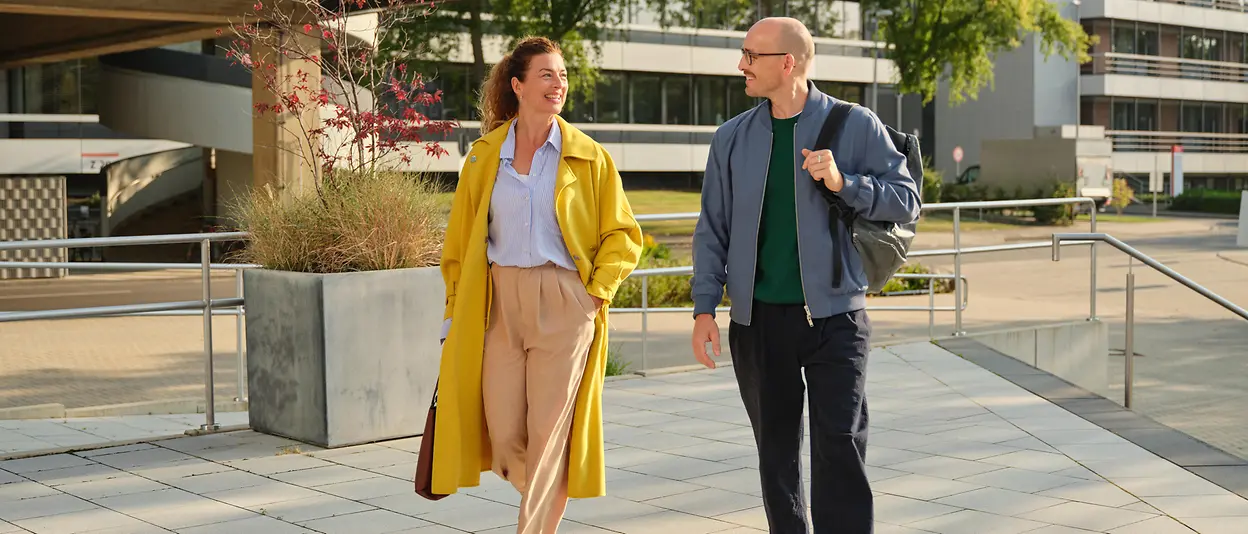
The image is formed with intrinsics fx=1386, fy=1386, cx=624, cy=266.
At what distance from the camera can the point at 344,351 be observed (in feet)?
22.2

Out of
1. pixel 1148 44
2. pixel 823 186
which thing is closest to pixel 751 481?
pixel 823 186

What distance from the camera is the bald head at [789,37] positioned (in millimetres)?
4094

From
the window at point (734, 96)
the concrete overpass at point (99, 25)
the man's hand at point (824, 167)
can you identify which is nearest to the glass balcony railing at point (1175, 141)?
the window at point (734, 96)

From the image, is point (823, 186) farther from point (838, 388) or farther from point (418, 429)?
point (418, 429)

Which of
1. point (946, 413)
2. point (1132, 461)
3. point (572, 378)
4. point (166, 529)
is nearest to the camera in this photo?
point (572, 378)

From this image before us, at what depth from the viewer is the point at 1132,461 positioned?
256 inches

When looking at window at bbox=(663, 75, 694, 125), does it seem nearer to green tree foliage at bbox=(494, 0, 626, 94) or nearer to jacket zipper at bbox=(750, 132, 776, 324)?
green tree foliage at bbox=(494, 0, 626, 94)

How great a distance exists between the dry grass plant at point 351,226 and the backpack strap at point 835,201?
10.6ft

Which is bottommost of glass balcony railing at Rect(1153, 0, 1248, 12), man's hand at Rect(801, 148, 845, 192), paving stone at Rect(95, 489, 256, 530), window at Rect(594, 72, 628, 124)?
paving stone at Rect(95, 489, 256, 530)

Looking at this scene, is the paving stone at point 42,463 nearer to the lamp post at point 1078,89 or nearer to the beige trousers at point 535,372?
the beige trousers at point 535,372

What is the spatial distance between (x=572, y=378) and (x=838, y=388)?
36.7 inches

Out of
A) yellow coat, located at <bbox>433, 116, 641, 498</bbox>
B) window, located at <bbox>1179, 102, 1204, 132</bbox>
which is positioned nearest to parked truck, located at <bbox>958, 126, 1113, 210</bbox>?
window, located at <bbox>1179, 102, 1204, 132</bbox>

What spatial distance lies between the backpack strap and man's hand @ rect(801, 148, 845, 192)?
0.17m

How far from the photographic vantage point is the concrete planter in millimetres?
6730
